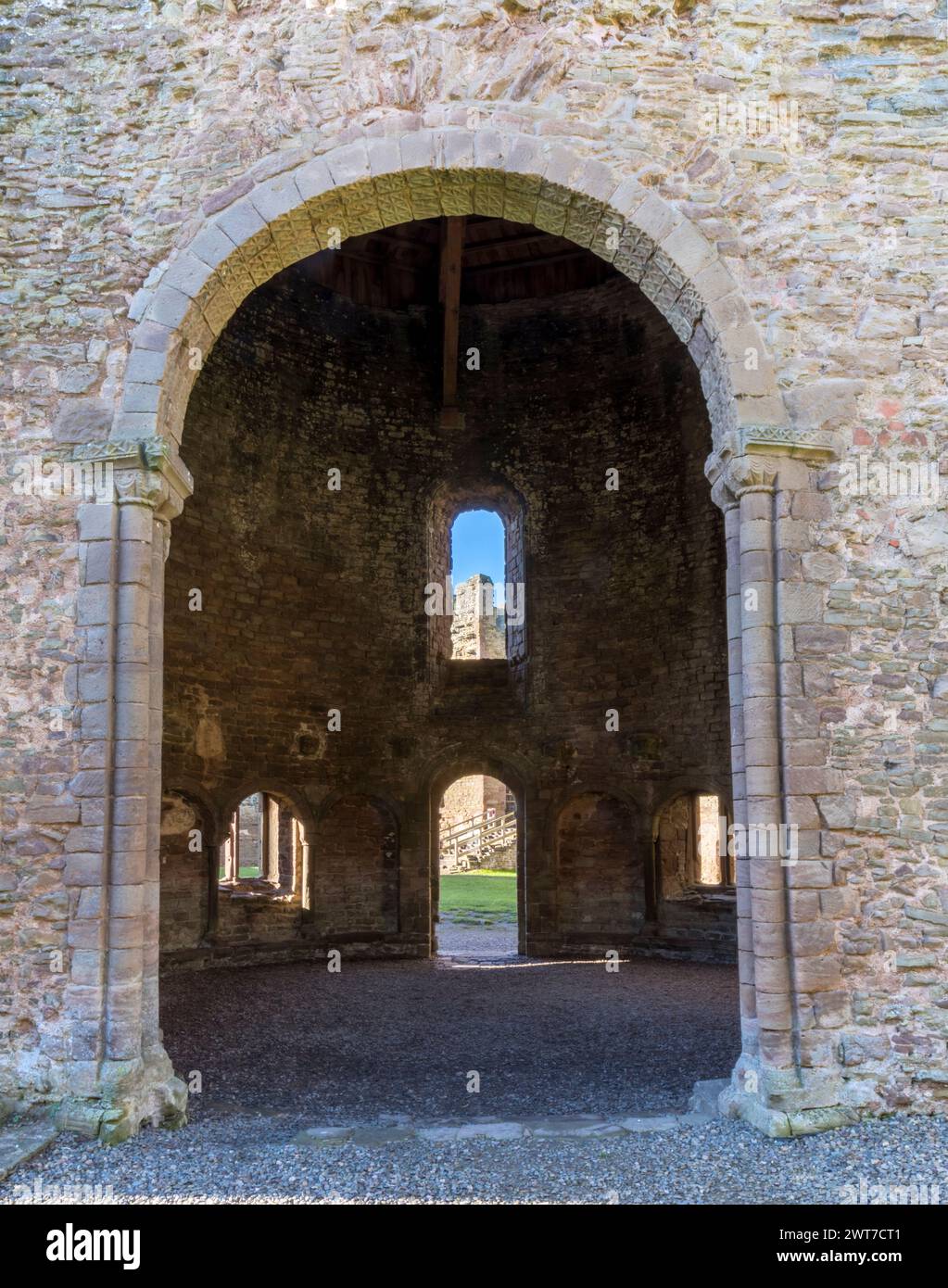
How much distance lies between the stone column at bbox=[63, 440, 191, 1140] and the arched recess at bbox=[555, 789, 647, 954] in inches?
301

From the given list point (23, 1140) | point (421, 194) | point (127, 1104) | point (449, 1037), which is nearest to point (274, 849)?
point (449, 1037)

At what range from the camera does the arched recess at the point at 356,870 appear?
40.5ft

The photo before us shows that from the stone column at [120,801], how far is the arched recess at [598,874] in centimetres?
766

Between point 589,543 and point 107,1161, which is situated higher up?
point 589,543

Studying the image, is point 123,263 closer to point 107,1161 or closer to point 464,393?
point 107,1161

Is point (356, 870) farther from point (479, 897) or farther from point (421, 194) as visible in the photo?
point (421, 194)

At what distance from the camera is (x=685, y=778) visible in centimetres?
1186

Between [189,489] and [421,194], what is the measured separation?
2.20 metres

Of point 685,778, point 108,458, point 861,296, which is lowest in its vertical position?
point 685,778

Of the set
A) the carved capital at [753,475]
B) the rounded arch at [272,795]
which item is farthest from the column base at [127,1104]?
the rounded arch at [272,795]

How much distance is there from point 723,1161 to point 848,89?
567cm

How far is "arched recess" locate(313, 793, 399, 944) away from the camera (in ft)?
40.5
